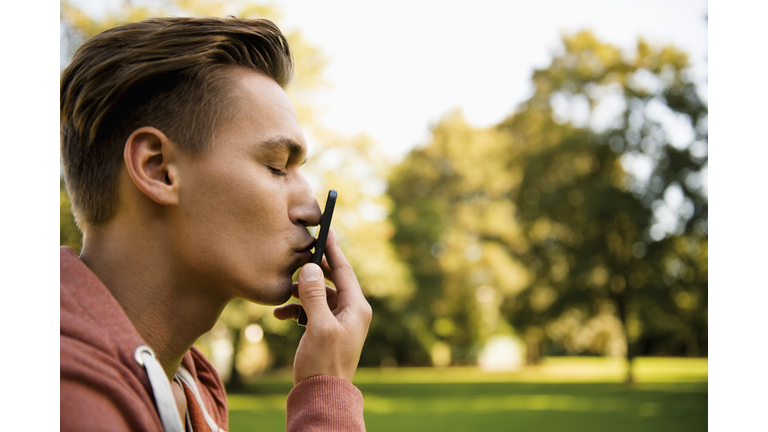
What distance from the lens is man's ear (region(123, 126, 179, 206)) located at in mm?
967

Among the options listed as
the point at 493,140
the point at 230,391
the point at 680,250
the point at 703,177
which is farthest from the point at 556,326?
the point at 230,391

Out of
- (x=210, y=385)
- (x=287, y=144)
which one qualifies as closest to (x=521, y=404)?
(x=210, y=385)

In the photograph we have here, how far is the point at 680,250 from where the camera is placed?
15320 millimetres

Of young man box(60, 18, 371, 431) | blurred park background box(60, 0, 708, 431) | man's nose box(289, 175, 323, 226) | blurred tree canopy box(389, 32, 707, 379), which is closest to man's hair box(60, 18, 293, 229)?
young man box(60, 18, 371, 431)

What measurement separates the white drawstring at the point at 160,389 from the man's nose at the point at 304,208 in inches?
14.8

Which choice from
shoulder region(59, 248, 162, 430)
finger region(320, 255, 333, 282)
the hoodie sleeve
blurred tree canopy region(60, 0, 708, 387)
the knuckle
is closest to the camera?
shoulder region(59, 248, 162, 430)

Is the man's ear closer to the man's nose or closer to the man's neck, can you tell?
the man's neck

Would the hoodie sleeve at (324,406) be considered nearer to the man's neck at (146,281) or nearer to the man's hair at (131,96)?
the man's neck at (146,281)

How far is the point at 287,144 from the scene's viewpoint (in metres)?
1.06

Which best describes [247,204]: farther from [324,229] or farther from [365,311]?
[365,311]

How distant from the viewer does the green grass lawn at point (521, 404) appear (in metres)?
11.7
